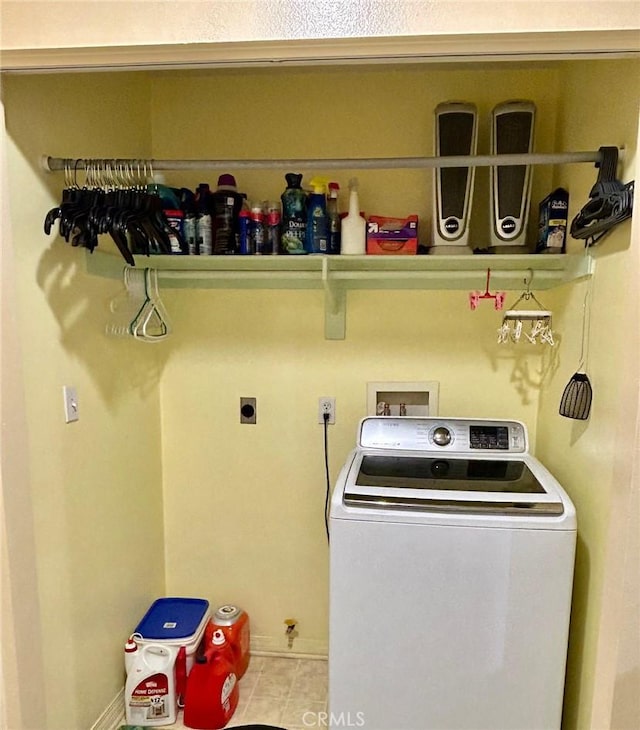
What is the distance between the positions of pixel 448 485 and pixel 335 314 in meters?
0.82

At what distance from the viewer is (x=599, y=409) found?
56.2 inches

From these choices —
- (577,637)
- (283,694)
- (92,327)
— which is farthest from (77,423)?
(577,637)

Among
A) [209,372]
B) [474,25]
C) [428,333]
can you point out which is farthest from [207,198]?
[474,25]

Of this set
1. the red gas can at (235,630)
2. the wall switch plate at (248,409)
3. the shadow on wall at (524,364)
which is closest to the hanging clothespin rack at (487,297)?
the shadow on wall at (524,364)

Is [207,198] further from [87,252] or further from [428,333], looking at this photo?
[428,333]

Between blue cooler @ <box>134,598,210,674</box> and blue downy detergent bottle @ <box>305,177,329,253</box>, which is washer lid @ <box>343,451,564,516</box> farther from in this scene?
blue cooler @ <box>134,598,210,674</box>

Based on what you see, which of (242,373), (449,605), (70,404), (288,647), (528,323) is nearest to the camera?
(449,605)

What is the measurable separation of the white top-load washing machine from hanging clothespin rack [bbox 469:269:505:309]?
676mm

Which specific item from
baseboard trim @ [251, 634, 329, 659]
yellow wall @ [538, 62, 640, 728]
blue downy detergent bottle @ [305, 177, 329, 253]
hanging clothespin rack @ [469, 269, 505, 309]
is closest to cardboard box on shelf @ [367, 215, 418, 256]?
blue downy detergent bottle @ [305, 177, 329, 253]

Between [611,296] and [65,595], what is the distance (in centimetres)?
184

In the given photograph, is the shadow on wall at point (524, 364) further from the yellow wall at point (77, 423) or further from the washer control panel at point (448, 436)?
the yellow wall at point (77, 423)

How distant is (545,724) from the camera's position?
4.93 ft

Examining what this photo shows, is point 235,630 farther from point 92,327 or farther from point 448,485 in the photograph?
point 92,327

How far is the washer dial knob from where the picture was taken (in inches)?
73.2
